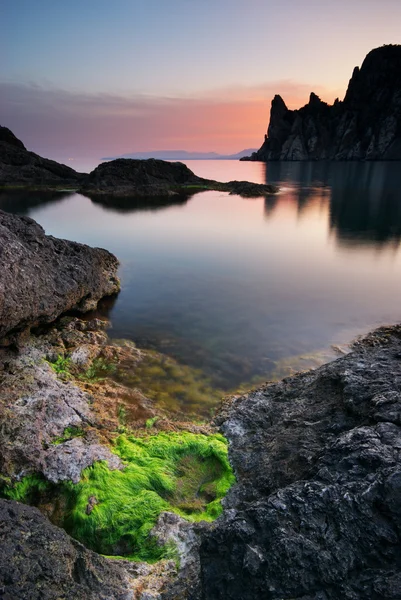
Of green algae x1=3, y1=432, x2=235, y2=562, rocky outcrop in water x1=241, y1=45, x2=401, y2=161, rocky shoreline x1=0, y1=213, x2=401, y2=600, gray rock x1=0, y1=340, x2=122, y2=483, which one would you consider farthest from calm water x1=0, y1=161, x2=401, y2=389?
rocky outcrop in water x1=241, y1=45, x2=401, y2=161

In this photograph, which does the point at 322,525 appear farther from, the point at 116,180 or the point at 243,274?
the point at 116,180

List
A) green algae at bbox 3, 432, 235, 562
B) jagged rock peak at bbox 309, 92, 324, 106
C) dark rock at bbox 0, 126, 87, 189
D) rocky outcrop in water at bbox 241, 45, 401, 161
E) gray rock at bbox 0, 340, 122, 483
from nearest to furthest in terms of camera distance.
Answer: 1. green algae at bbox 3, 432, 235, 562
2. gray rock at bbox 0, 340, 122, 483
3. dark rock at bbox 0, 126, 87, 189
4. rocky outcrop in water at bbox 241, 45, 401, 161
5. jagged rock peak at bbox 309, 92, 324, 106

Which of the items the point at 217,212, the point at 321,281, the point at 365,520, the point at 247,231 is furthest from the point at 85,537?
→ the point at 217,212

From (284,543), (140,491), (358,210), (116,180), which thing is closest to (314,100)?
(116,180)

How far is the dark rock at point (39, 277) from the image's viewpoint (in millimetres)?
7707

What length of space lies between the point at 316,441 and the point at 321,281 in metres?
12.1

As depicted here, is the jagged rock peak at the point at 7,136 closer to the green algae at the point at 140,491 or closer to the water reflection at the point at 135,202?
→ the water reflection at the point at 135,202

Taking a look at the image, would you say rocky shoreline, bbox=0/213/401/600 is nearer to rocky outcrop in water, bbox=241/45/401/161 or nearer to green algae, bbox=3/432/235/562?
green algae, bbox=3/432/235/562

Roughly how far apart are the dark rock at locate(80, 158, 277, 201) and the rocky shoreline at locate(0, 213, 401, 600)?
132 feet

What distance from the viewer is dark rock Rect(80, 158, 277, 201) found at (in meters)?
47.4

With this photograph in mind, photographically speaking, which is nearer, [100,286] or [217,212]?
[100,286]

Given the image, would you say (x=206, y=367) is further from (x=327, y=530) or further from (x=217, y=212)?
(x=217, y=212)

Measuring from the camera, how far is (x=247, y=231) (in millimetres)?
27062

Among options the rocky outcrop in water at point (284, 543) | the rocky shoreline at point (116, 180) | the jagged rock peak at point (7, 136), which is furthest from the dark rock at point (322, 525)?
the jagged rock peak at point (7, 136)
